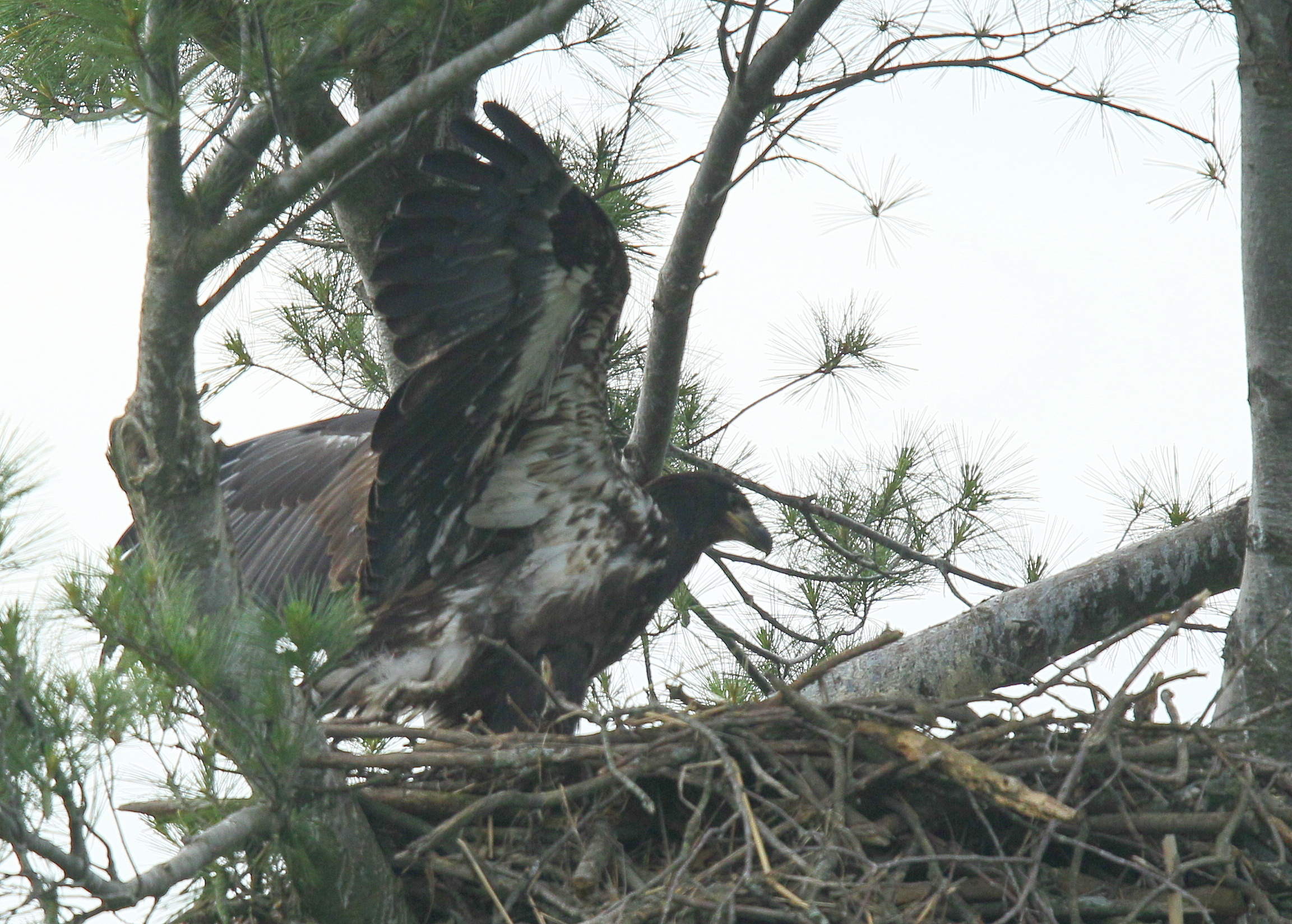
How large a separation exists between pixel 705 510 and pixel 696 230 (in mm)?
1006

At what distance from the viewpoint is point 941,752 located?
9.51 feet

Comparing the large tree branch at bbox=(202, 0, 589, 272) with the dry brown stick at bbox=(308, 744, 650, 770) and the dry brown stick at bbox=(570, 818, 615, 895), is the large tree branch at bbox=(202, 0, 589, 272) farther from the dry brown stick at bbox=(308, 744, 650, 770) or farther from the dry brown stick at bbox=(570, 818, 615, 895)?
the dry brown stick at bbox=(570, 818, 615, 895)

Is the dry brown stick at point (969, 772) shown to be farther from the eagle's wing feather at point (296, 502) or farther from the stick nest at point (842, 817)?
the eagle's wing feather at point (296, 502)

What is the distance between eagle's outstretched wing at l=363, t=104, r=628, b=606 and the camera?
11.4 ft

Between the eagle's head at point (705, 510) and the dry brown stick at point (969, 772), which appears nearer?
the dry brown stick at point (969, 772)

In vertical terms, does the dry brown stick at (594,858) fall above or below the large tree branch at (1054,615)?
below

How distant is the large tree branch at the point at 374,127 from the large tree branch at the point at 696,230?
0.96 metres

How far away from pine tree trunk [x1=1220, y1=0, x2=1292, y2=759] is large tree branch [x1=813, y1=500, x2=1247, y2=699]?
0.37 meters

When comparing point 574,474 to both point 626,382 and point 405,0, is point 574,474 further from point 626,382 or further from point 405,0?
point 405,0

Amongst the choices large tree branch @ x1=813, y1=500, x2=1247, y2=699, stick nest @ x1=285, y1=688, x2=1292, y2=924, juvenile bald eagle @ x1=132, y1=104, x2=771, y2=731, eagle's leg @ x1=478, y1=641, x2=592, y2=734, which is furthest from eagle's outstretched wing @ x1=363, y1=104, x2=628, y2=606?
large tree branch @ x1=813, y1=500, x2=1247, y2=699

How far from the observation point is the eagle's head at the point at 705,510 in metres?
4.47

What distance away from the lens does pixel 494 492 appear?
162 inches

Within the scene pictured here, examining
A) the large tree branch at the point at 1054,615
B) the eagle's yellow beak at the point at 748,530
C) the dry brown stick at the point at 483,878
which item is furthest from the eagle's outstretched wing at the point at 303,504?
the large tree branch at the point at 1054,615

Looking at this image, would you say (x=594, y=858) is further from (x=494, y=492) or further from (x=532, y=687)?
(x=494, y=492)
